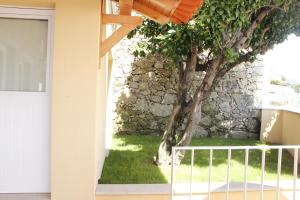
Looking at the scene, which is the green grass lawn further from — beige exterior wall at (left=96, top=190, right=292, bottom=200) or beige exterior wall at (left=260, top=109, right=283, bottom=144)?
beige exterior wall at (left=260, top=109, right=283, bottom=144)

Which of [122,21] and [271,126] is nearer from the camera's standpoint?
[122,21]

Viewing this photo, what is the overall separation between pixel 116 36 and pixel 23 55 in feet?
4.39

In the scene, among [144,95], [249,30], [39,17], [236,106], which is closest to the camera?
[39,17]

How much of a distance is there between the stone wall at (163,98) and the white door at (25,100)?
7.30 m

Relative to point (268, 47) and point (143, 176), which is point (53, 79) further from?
point (268, 47)

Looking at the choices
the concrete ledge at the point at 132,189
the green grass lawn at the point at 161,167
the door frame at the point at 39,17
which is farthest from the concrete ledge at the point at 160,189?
the door frame at the point at 39,17

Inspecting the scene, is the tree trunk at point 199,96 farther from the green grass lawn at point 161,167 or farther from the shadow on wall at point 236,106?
the shadow on wall at point 236,106

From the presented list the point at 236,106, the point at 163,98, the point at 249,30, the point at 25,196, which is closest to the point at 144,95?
the point at 163,98

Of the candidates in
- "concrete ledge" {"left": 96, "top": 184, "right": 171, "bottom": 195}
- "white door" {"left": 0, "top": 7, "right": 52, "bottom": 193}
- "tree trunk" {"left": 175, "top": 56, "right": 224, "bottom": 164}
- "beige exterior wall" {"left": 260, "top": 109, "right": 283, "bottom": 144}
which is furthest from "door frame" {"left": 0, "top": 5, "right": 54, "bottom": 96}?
"beige exterior wall" {"left": 260, "top": 109, "right": 283, "bottom": 144}

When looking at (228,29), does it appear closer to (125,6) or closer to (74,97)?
(125,6)

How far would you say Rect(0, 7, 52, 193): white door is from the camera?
15.4 feet

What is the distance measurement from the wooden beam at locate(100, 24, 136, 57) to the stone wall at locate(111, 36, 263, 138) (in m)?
7.26

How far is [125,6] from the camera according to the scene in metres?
4.62

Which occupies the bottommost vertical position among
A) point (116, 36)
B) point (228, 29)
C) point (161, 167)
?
point (161, 167)
